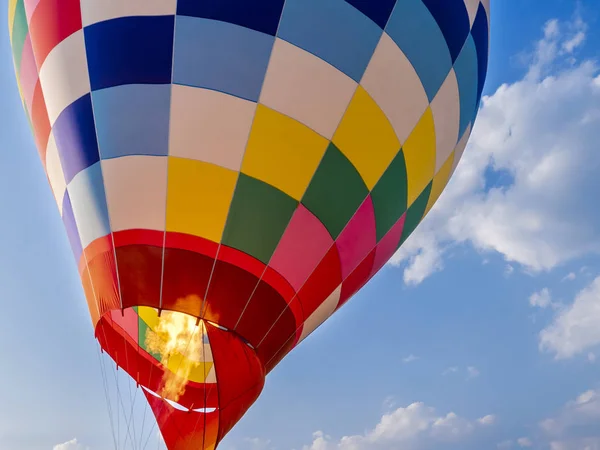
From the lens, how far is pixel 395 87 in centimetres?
561

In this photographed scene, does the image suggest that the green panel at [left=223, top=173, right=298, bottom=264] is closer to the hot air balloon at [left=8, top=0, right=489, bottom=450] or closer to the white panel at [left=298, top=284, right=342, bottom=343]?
the hot air balloon at [left=8, top=0, right=489, bottom=450]

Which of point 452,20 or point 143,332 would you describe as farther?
point 143,332

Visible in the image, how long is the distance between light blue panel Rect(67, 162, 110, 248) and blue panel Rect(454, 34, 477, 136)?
4.13m

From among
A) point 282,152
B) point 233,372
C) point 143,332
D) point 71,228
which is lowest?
point 233,372

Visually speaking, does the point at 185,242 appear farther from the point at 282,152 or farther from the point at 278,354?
the point at 278,354

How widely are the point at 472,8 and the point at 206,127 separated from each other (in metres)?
3.77

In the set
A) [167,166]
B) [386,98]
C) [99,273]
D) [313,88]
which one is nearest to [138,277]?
[99,273]

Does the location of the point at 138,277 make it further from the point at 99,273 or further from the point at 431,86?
the point at 431,86

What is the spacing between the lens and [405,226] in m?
6.83

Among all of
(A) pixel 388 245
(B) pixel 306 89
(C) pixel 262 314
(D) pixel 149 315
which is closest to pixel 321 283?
(C) pixel 262 314

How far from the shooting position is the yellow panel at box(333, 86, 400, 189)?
5305 millimetres

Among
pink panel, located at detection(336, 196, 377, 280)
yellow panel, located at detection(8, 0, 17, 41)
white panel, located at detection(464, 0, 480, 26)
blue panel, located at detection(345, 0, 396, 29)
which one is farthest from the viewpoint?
white panel, located at detection(464, 0, 480, 26)

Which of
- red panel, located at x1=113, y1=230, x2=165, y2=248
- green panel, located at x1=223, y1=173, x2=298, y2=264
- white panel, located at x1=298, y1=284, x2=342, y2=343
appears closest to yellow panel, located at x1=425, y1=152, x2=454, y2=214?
white panel, located at x1=298, y1=284, x2=342, y2=343

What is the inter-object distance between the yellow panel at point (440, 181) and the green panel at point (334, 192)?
1917 mm
